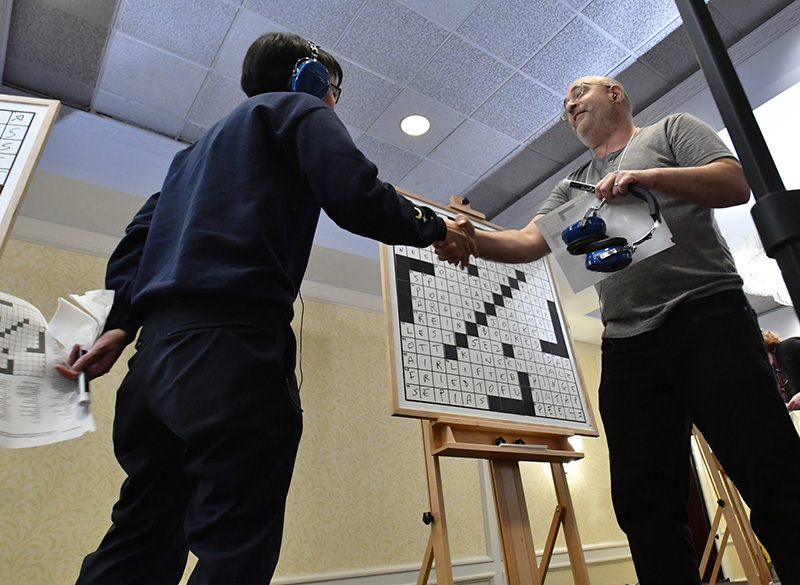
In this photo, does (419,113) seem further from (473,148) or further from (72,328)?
(72,328)

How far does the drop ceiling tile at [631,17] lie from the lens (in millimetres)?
2314

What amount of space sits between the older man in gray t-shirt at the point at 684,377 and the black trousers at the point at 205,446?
2.16 feet

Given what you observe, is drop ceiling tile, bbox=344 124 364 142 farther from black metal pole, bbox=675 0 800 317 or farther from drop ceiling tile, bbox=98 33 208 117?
black metal pole, bbox=675 0 800 317

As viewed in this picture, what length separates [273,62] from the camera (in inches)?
39.2

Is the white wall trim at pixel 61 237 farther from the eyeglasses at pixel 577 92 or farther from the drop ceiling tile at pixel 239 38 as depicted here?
the eyeglasses at pixel 577 92

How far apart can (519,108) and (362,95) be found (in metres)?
0.84

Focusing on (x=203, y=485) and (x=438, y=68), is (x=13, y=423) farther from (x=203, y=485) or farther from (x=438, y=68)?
(x=438, y=68)

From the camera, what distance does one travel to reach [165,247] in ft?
2.53

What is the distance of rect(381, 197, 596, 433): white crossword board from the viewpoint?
1.59m

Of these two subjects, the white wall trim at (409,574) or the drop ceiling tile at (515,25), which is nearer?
the drop ceiling tile at (515,25)

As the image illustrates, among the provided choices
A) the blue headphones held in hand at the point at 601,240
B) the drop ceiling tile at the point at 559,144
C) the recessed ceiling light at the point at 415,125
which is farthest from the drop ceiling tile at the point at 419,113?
the blue headphones held in hand at the point at 601,240

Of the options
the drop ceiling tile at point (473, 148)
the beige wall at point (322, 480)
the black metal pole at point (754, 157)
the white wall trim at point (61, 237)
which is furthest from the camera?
the drop ceiling tile at point (473, 148)

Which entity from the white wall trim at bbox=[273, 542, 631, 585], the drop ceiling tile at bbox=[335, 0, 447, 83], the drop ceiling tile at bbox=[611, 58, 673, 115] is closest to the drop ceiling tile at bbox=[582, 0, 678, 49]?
the drop ceiling tile at bbox=[611, 58, 673, 115]

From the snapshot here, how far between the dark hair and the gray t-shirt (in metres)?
0.74
